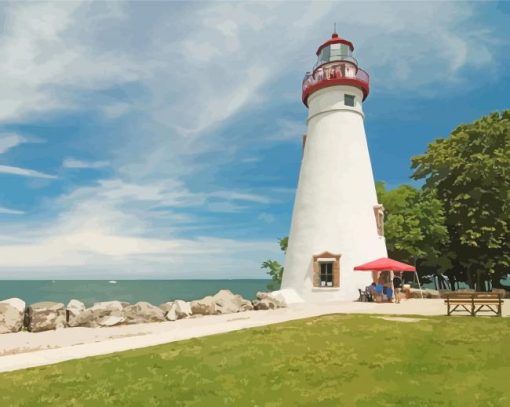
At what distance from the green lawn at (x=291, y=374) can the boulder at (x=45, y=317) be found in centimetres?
658

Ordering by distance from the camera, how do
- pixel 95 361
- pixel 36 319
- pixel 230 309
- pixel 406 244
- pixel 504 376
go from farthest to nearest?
pixel 406 244 < pixel 230 309 < pixel 36 319 < pixel 95 361 < pixel 504 376

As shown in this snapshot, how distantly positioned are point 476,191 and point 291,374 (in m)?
26.9

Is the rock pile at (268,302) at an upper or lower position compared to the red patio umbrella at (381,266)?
lower

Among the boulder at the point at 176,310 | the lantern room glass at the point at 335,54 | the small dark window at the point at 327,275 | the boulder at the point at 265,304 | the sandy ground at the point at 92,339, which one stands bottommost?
the sandy ground at the point at 92,339

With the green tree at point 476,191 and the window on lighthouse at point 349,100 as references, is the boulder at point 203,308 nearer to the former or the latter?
the window on lighthouse at point 349,100

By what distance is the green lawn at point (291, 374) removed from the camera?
20.6ft

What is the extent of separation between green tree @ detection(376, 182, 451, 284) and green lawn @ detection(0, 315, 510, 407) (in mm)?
17157

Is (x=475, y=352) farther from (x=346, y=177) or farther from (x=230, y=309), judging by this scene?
(x=346, y=177)

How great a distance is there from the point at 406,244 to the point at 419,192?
5.26 metres

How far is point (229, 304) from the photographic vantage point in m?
20.0

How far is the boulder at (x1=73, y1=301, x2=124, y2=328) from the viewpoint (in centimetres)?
1565

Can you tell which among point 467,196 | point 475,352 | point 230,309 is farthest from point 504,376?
point 467,196

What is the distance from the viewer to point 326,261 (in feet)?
79.2

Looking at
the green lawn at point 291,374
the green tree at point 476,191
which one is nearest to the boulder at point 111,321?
the green lawn at point 291,374
